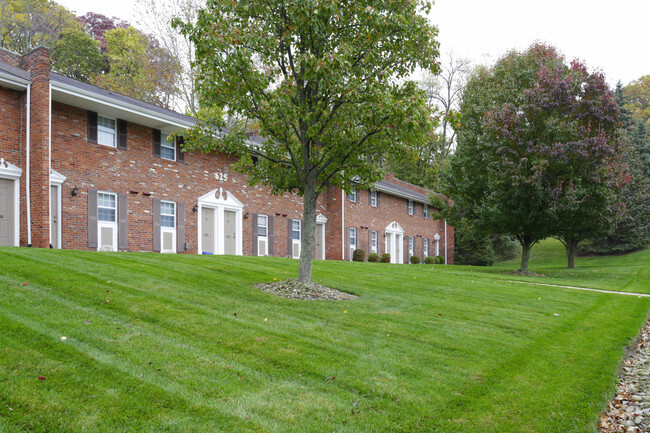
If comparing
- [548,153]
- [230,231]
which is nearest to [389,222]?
[548,153]

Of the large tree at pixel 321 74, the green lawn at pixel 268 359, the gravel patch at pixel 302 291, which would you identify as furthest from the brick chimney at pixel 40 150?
the gravel patch at pixel 302 291

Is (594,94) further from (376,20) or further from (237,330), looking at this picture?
(237,330)

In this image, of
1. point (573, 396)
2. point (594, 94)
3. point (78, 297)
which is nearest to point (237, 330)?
point (78, 297)

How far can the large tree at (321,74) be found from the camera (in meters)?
8.09

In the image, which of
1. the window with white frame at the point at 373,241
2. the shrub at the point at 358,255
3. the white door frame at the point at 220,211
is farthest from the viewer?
the window with white frame at the point at 373,241

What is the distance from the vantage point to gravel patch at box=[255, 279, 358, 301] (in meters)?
8.80

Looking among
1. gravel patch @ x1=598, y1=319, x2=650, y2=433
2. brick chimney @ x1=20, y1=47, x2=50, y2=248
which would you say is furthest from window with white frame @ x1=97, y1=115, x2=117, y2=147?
gravel patch @ x1=598, y1=319, x2=650, y2=433

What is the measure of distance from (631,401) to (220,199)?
1611 cm

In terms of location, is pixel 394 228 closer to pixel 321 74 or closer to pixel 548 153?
pixel 548 153

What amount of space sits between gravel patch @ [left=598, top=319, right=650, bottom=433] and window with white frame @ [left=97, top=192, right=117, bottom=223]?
14265 millimetres

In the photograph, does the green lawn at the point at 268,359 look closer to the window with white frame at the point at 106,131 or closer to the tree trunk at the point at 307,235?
the tree trunk at the point at 307,235

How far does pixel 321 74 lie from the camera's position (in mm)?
8086

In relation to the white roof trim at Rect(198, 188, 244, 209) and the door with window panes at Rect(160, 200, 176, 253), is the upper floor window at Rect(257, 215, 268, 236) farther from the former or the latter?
the door with window panes at Rect(160, 200, 176, 253)

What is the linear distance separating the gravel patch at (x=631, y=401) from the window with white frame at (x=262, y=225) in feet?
51.9
